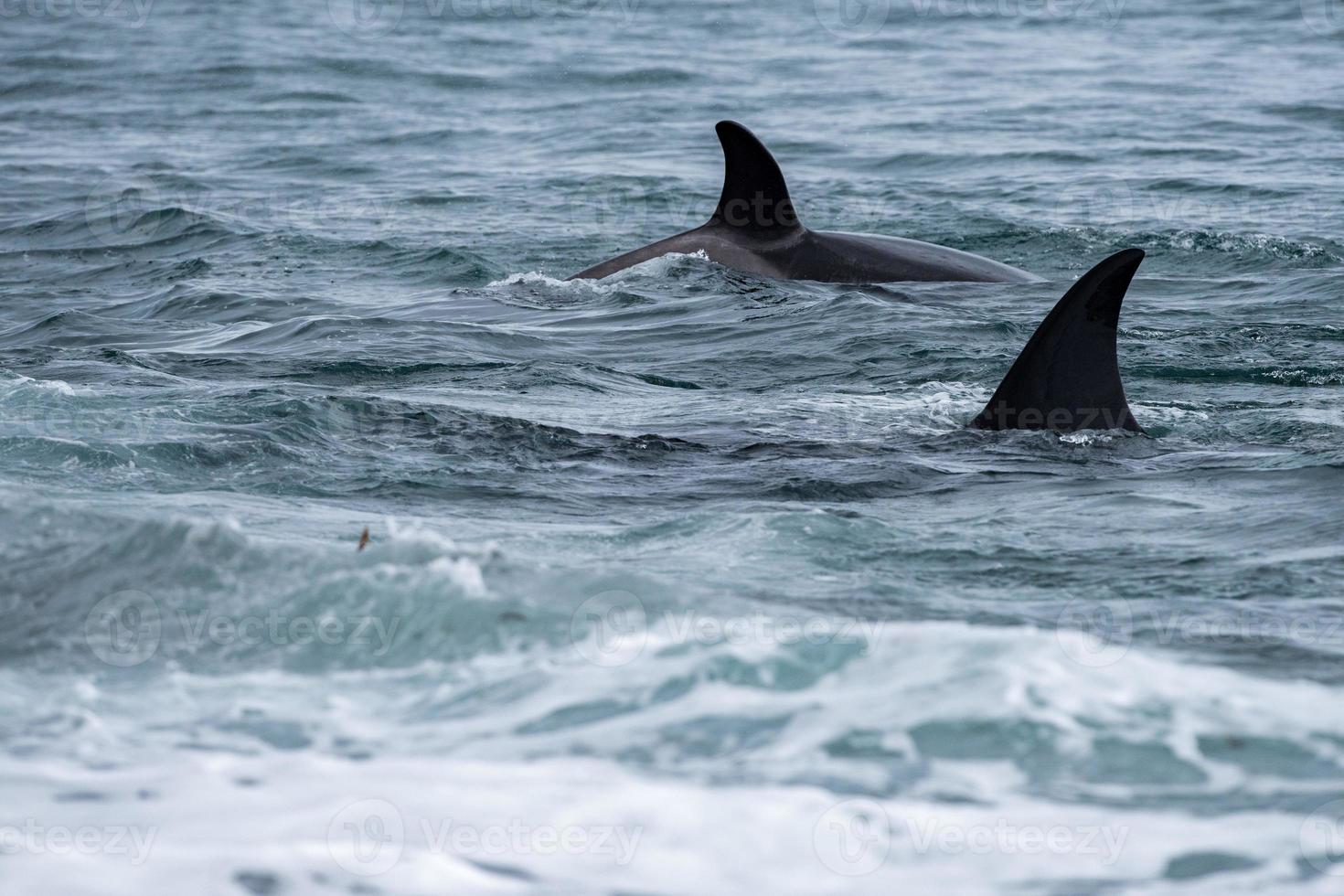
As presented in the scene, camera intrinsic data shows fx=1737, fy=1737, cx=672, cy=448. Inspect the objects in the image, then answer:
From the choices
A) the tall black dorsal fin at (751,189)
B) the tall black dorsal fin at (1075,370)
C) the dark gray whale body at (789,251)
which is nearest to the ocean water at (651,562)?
the tall black dorsal fin at (1075,370)

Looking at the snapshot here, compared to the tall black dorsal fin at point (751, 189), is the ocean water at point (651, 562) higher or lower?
lower

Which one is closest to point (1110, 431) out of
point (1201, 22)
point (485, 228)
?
point (485, 228)

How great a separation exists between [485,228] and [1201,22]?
21673 millimetres

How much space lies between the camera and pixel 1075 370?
8484 mm

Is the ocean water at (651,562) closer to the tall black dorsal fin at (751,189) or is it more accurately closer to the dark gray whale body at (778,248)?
the dark gray whale body at (778,248)

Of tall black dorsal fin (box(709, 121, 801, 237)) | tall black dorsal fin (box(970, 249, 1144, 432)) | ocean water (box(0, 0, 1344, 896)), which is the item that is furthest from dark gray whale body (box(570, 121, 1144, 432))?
tall black dorsal fin (box(970, 249, 1144, 432))

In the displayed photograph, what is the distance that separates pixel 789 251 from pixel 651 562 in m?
7.53

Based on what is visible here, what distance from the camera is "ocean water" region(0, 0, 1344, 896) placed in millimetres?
4434

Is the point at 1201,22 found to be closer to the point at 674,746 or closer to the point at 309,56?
the point at 309,56

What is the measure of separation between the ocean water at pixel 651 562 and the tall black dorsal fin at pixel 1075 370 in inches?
5.3

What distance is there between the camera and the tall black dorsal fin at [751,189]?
13164 mm

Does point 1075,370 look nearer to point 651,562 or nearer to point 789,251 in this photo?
point 651,562

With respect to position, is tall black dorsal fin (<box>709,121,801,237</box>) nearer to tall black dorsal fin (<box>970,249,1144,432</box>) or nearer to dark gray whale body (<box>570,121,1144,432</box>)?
dark gray whale body (<box>570,121,1144,432</box>)

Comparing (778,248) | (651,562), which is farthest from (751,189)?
(651,562)
